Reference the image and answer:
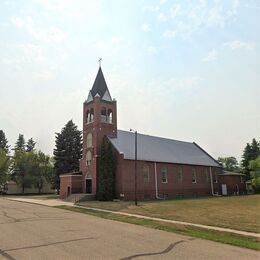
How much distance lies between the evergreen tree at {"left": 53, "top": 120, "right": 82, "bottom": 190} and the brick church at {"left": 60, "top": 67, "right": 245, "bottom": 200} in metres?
11.2

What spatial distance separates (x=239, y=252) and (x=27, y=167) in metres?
60.8

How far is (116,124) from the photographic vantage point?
43.5 m

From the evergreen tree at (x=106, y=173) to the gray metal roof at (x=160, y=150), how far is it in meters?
1.29

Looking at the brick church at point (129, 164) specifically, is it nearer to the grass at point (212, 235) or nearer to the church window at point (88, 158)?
the church window at point (88, 158)

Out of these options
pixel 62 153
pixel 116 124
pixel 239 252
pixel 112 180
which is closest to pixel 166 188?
pixel 112 180

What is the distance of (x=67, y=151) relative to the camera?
5694 centimetres

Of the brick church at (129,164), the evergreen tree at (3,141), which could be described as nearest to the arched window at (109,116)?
the brick church at (129,164)

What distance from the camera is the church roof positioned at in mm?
44078

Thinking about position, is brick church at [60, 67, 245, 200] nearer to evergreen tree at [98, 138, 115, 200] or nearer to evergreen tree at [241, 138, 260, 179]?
evergreen tree at [98, 138, 115, 200]

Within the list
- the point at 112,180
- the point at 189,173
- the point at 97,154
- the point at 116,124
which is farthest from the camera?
the point at 189,173

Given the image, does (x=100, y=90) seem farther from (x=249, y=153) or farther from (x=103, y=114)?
(x=249, y=153)

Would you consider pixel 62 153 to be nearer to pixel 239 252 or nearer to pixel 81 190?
pixel 81 190

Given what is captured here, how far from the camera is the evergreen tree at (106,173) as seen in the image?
1476 inches

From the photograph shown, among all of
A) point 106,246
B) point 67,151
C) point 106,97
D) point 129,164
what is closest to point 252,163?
point 129,164
